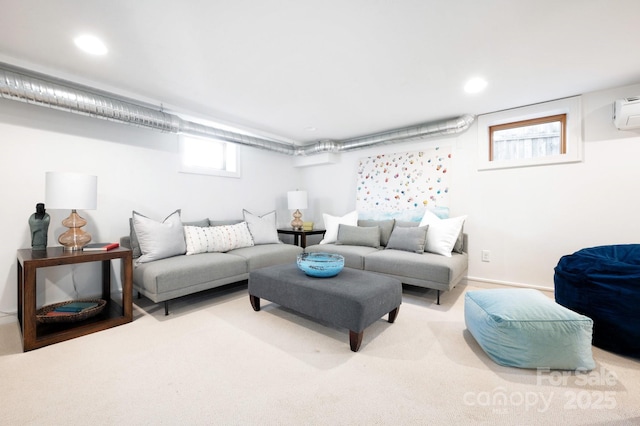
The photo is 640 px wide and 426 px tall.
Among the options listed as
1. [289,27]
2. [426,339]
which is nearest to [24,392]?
[426,339]

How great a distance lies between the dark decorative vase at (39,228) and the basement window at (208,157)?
1517 millimetres

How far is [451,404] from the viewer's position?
1.36 meters

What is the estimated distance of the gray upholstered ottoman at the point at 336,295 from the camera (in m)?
1.83

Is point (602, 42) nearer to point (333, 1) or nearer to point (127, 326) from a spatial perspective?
point (333, 1)

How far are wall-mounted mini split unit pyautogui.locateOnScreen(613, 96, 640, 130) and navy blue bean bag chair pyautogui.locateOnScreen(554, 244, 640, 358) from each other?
1.31 meters

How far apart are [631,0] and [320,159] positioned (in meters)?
3.79

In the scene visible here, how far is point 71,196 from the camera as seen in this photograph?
2.16 meters

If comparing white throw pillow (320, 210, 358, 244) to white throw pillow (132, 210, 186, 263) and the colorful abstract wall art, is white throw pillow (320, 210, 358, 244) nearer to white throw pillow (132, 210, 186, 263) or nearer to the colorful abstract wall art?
the colorful abstract wall art

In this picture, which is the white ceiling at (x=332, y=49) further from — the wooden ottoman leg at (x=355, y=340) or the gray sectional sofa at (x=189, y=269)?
the wooden ottoman leg at (x=355, y=340)

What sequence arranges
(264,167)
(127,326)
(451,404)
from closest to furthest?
(451,404)
(127,326)
(264,167)

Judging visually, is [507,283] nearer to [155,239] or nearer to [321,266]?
[321,266]

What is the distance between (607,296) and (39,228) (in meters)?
4.52

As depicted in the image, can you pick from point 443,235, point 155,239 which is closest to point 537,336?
point 443,235

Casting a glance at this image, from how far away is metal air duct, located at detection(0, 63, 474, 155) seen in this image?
2148 mm
